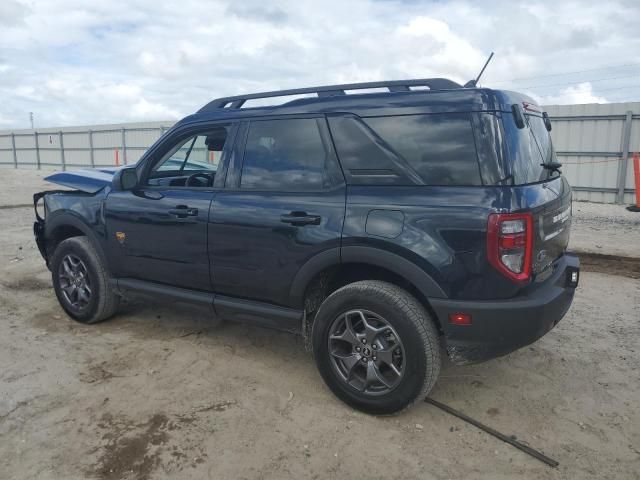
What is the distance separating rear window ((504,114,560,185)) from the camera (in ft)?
9.18

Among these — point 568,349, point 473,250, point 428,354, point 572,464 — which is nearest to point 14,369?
point 428,354

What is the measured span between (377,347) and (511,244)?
98 centimetres

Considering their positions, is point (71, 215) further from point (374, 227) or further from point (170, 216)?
point (374, 227)

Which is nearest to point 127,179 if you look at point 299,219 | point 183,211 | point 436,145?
point 183,211

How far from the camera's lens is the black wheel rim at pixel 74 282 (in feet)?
14.8

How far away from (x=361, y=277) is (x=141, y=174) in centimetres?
203

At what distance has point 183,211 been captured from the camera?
371 cm

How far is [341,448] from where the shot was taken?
2.78 meters

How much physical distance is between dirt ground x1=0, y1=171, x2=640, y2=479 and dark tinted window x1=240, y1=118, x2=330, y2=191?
48.8 inches

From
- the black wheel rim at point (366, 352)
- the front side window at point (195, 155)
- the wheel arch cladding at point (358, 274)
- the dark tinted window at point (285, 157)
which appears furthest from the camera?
the front side window at point (195, 155)

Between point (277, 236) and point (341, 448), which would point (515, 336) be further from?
point (277, 236)

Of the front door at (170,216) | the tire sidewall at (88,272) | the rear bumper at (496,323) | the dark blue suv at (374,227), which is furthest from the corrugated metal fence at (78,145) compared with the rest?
the rear bumper at (496,323)

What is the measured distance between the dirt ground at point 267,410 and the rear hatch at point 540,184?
960 mm

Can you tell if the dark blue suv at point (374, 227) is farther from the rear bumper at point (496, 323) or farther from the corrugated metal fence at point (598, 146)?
the corrugated metal fence at point (598, 146)
